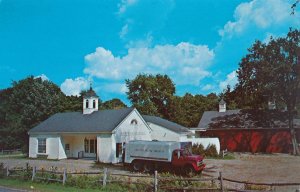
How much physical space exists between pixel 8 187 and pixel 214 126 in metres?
34.7

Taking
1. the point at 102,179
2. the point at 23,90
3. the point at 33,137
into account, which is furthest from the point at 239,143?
the point at 23,90

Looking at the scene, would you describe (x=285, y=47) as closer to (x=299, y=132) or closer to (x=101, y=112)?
(x=299, y=132)

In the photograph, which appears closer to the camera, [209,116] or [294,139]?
[294,139]

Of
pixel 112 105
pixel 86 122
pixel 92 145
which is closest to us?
pixel 86 122

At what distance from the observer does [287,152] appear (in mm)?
45688

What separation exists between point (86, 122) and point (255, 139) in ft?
74.7

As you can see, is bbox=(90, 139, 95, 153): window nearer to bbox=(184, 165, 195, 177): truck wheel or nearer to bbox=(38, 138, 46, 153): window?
bbox=(38, 138, 46, 153): window

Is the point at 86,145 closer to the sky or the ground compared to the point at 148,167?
closer to the sky

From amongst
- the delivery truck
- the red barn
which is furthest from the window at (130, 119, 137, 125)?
the red barn

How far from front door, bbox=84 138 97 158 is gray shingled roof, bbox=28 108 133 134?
2.23m

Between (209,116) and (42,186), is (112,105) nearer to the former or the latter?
(209,116)

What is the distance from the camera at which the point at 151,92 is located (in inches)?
2803

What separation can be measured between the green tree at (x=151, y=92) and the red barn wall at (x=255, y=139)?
810 inches

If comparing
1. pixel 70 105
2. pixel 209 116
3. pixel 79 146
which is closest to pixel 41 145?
pixel 79 146
